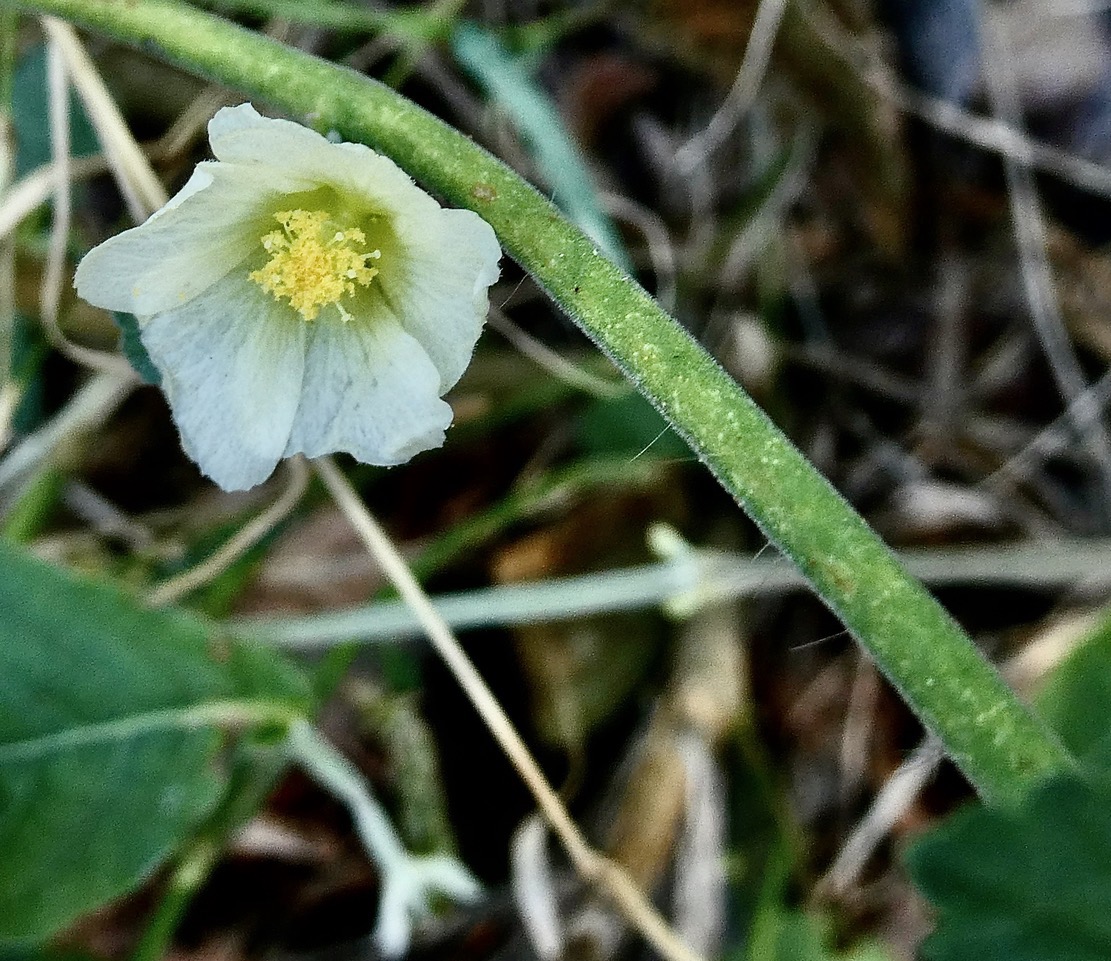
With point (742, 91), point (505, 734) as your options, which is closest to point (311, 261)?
point (505, 734)

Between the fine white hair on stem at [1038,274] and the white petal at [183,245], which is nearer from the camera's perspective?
the white petal at [183,245]

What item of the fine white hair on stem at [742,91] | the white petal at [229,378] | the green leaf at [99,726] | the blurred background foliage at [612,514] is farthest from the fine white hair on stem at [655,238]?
the green leaf at [99,726]

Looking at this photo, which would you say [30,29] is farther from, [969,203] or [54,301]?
[969,203]

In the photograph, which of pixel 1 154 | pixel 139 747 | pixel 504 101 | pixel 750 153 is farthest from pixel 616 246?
pixel 139 747

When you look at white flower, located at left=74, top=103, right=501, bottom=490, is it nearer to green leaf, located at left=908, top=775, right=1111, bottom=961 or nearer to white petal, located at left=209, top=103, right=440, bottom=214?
white petal, located at left=209, top=103, right=440, bottom=214

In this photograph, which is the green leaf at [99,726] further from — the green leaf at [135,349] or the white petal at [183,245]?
the white petal at [183,245]

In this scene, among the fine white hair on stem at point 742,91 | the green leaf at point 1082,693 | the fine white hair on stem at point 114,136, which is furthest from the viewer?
the fine white hair on stem at point 742,91

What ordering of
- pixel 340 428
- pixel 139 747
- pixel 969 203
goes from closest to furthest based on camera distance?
pixel 340 428, pixel 139 747, pixel 969 203
